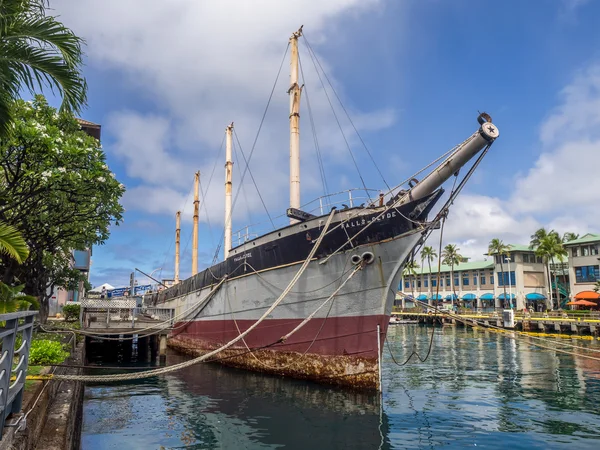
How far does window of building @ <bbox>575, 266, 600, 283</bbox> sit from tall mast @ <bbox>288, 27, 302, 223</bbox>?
49034mm

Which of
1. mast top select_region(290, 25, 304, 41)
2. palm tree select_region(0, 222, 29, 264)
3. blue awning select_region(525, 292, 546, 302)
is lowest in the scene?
palm tree select_region(0, 222, 29, 264)

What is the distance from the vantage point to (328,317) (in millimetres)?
14477

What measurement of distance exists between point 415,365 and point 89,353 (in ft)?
63.6

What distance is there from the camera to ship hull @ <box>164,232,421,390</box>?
13.5 m

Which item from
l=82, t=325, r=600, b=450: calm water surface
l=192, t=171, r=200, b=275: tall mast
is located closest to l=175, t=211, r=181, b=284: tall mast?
l=192, t=171, r=200, b=275: tall mast

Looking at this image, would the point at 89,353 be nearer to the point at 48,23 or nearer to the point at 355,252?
the point at 355,252

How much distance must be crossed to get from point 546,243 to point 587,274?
6.76 metres

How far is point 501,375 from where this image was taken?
724 inches

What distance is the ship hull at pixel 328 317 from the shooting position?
1353 cm

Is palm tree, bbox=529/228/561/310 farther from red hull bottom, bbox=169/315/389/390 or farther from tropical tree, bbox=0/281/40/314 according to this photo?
tropical tree, bbox=0/281/40/314

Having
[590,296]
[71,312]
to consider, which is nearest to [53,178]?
[71,312]

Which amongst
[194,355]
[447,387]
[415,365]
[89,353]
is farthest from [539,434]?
[89,353]

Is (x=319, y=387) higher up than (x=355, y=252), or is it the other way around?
(x=355, y=252)

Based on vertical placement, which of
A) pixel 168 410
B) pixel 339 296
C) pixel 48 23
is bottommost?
pixel 168 410
